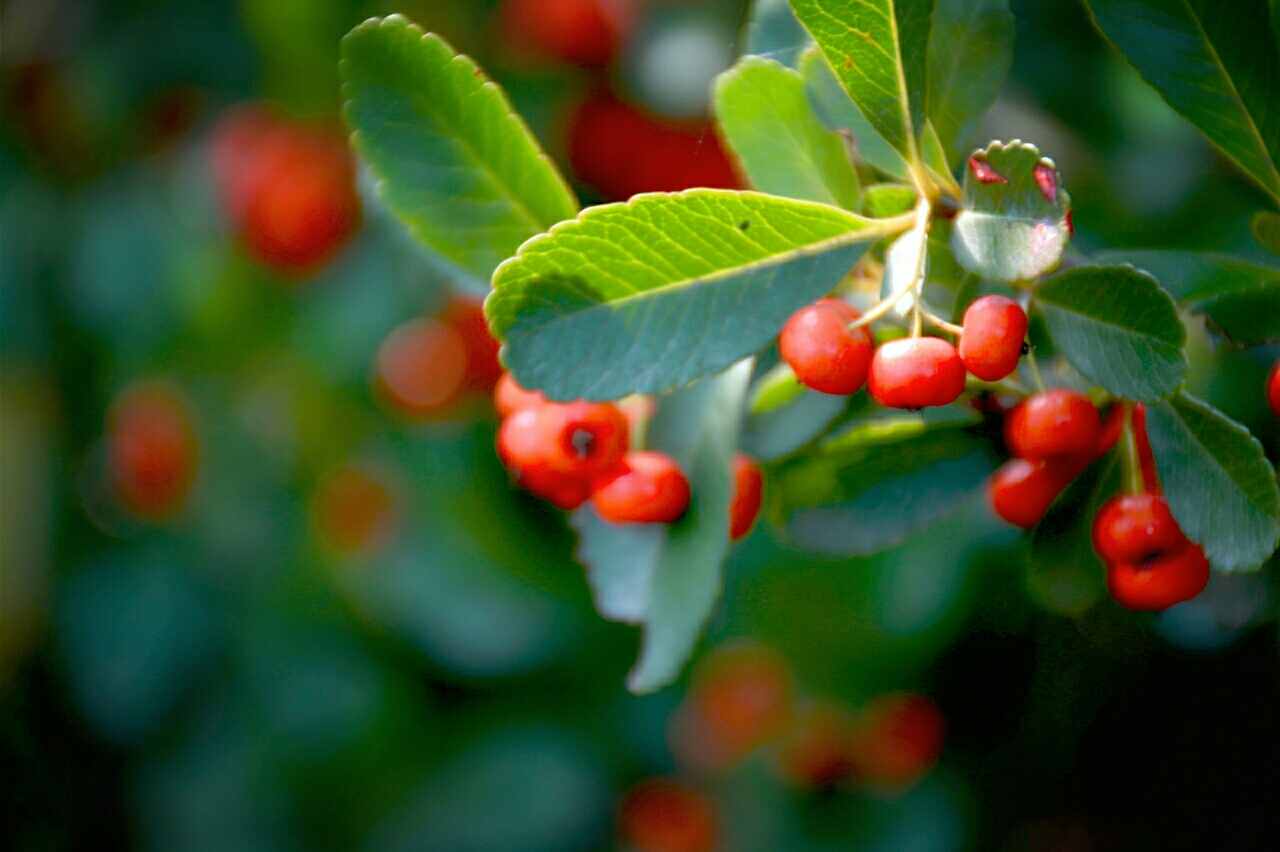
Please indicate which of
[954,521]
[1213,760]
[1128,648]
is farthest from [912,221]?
[1213,760]

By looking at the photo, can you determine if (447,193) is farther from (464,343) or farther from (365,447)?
(365,447)

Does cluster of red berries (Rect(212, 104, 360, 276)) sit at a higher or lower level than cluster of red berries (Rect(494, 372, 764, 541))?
lower

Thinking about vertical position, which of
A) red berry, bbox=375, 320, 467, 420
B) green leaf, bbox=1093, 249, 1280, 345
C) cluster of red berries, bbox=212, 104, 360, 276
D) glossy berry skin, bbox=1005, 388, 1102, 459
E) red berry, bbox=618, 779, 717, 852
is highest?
green leaf, bbox=1093, 249, 1280, 345

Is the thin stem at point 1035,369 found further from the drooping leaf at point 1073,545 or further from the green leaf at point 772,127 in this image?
the green leaf at point 772,127

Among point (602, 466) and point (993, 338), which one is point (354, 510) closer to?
point (602, 466)

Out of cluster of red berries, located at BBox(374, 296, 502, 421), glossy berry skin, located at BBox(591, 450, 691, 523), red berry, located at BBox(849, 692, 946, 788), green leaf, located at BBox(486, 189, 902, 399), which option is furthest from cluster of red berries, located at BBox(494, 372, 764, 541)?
red berry, located at BBox(849, 692, 946, 788)

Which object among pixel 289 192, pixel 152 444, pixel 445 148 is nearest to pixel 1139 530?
pixel 445 148

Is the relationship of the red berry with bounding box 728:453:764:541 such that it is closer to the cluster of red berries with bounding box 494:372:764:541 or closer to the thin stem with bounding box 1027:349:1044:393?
the cluster of red berries with bounding box 494:372:764:541
